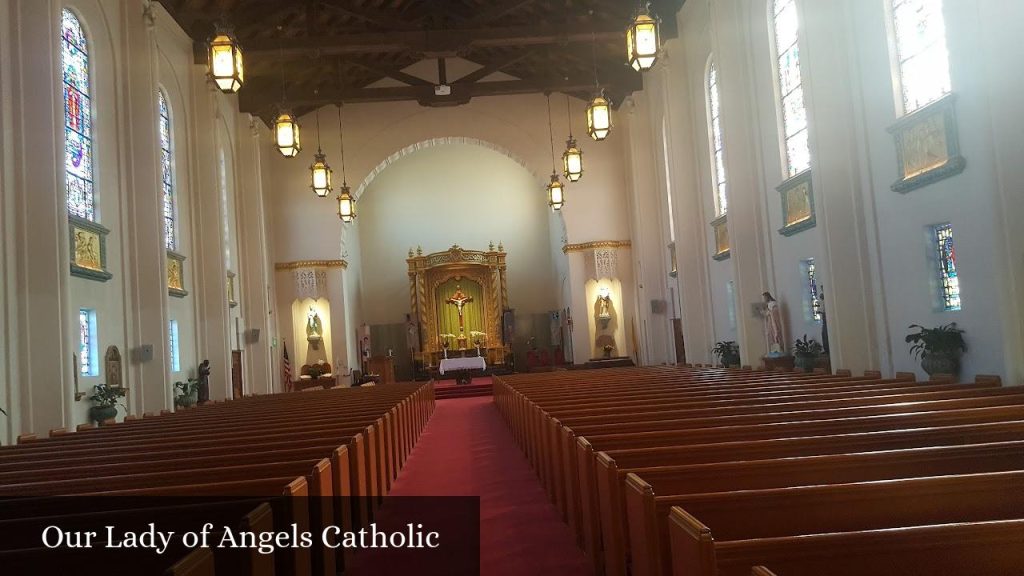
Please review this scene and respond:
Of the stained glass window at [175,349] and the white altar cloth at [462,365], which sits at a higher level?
the stained glass window at [175,349]

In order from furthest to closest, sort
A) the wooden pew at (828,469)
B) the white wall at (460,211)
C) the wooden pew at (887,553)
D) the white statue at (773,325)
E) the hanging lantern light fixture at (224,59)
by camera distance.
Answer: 1. the white wall at (460,211)
2. the white statue at (773,325)
3. the hanging lantern light fixture at (224,59)
4. the wooden pew at (828,469)
5. the wooden pew at (887,553)

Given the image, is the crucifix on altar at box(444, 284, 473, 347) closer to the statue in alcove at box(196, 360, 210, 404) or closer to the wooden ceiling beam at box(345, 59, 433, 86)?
the wooden ceiling beam at box(345, 59, 433, 86)

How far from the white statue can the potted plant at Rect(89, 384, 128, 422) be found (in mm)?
9830

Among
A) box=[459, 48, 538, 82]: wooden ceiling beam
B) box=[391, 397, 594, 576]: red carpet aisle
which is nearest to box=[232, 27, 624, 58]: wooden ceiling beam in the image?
box=[459, 48, 538, 82]: wooden ceiling beam

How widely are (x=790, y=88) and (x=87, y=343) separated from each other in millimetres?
11033

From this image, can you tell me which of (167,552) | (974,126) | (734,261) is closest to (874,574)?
(167,552)

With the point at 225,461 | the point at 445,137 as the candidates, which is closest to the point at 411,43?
the point at 445,137

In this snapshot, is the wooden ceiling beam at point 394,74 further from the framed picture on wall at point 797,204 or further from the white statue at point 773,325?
the white statue at point 773,325

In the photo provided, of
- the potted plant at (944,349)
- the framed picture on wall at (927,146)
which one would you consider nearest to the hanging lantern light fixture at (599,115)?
the framed picture on wall at (927,146)

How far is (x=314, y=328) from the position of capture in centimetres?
2177

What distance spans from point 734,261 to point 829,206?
11.7 feet

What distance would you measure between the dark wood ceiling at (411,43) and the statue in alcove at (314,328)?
5.46 metres

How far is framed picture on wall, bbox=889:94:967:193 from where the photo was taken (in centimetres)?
794

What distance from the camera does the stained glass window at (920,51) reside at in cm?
839
